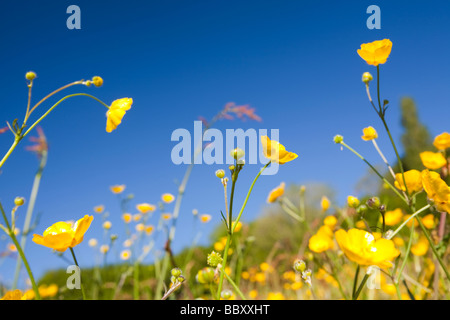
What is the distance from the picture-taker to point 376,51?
0.89 m

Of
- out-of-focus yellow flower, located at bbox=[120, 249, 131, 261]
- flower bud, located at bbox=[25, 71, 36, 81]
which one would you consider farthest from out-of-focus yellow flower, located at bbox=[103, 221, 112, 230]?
flower bud, located at bbox=[25, 71, 36, 81]

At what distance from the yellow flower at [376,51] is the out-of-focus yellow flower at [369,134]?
0.20 meters

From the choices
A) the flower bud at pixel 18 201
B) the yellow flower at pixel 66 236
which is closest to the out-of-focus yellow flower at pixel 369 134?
the yellow flower at pixel 66 236

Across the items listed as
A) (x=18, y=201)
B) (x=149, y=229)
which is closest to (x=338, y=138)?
(x=18, y=201)

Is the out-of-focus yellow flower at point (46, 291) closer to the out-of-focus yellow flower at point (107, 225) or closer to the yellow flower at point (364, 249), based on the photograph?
the out-of-focus yellow flower at point (107, 225)

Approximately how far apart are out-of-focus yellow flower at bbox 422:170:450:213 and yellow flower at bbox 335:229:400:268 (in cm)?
22

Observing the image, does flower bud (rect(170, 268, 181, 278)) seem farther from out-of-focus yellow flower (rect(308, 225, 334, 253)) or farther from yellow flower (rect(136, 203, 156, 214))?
yellow flower (rect(136, 203, 156, 214))

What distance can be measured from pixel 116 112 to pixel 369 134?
2.40 ft

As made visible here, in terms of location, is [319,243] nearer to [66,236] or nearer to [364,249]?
[364,249]

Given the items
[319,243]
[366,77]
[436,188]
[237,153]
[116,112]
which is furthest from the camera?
[319,243]

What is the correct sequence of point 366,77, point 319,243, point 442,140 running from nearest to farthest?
point 366,77 < point 442,140 < point 319,243

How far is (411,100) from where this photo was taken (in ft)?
67.5

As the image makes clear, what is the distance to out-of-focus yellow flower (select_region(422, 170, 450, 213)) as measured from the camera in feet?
2.42
